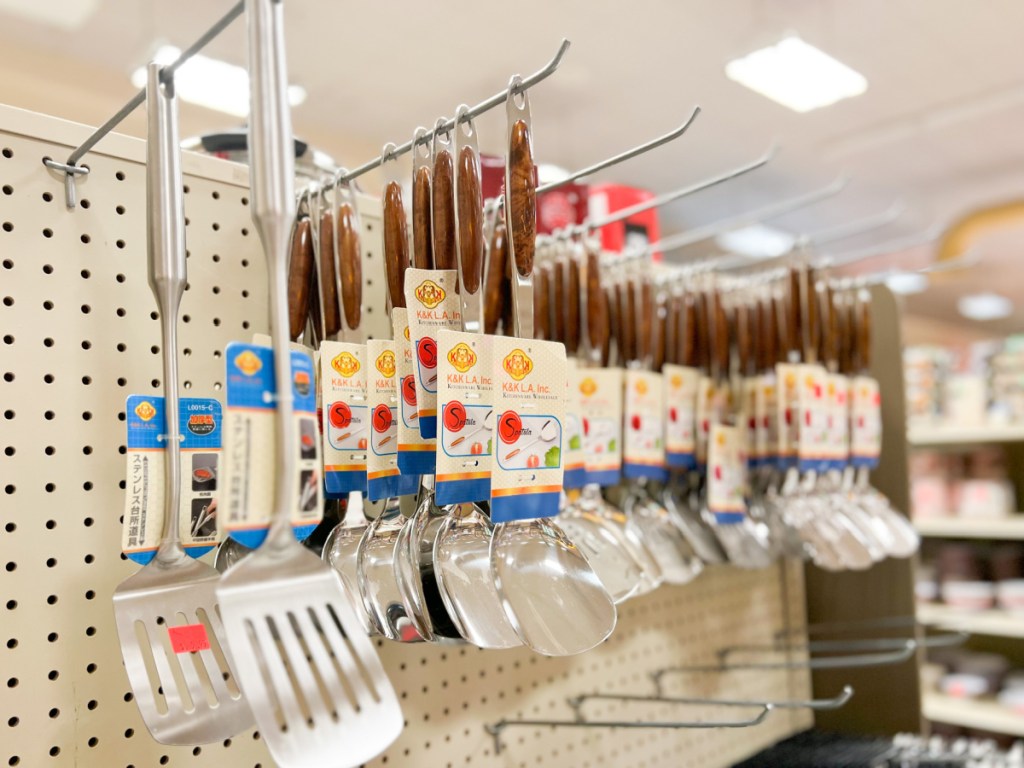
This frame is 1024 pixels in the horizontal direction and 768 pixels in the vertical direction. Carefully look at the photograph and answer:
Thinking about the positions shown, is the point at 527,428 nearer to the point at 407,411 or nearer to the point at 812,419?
the point at 407,411

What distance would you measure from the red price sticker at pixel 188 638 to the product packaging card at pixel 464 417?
0.76ft

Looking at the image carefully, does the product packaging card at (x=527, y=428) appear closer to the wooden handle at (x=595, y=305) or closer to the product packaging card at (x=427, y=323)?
the product packaging card at (x=427, y=323)

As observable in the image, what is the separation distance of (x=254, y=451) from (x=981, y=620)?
2947mm

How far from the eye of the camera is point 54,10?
3.00m

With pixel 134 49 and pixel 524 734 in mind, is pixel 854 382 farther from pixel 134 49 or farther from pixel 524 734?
pixel 134 49

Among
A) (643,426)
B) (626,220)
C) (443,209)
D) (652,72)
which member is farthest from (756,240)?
(443,209)

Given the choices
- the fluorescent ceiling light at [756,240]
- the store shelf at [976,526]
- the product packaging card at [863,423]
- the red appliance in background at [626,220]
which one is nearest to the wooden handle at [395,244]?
the red appliance in background at [626,220]

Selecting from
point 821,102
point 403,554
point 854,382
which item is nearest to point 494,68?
point 821,102

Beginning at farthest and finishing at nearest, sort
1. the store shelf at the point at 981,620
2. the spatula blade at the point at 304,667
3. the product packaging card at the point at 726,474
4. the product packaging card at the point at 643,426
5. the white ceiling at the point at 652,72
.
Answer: the white ceiling at the point at 652,72 → the store shelf at the point at 981,620 → the product packaging card at the point at 726,474 → the product packaging card at the point at 643,426 → the spatula blade at the point at 304,667

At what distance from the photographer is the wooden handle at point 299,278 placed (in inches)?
34.9

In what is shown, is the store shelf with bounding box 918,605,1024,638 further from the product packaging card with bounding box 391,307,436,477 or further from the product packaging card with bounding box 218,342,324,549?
the product packaging card with bounding box 218,342,324,549

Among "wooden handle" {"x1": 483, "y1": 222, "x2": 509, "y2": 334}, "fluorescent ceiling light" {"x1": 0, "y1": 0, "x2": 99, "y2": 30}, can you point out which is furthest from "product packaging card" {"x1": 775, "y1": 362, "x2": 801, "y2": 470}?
"fluorescent ceiling light" {"x1": 0, "y1": 0, "x2": 99, "y2": 30}

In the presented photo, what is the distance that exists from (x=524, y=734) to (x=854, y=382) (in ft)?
2.69

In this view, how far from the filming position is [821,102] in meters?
3.63
